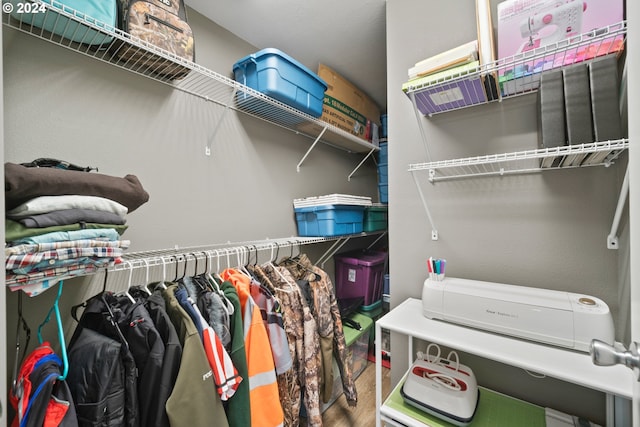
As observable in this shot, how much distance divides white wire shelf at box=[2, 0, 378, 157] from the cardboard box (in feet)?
0.68

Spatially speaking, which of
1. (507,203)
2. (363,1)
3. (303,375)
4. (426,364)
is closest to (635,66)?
(507,203)

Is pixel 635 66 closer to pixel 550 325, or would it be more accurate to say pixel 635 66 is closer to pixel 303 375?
pixel 550 325

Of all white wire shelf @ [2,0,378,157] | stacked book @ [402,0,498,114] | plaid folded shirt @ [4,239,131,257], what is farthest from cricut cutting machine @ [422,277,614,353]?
white wire shelf @ [2,0,378,157]

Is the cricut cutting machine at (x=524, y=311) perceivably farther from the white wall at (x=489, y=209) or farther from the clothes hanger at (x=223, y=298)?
the clothes hanger at (x=223, y=298)

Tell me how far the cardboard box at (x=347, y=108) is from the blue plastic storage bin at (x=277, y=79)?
26cm

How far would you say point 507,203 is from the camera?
116 centimetres

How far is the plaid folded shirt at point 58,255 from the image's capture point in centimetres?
68

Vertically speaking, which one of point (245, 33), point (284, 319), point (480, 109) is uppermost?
point (245, 33)

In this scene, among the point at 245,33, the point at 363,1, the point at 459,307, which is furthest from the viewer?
the point at 245,33

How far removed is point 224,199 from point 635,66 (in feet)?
5.45

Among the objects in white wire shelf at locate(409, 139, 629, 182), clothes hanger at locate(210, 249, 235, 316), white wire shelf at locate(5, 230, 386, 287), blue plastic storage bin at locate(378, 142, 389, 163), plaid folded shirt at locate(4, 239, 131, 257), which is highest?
blue plastic storage bin at locate(378, 142, 389, 163)

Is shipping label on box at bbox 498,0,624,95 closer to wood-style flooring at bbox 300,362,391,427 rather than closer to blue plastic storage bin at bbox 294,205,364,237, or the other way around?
blue plastic storage bin at bbox 294,205,364,237

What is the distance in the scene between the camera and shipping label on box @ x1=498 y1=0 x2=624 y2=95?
2.81ft

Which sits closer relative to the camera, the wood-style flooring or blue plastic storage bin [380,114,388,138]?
the wood-style flooring
